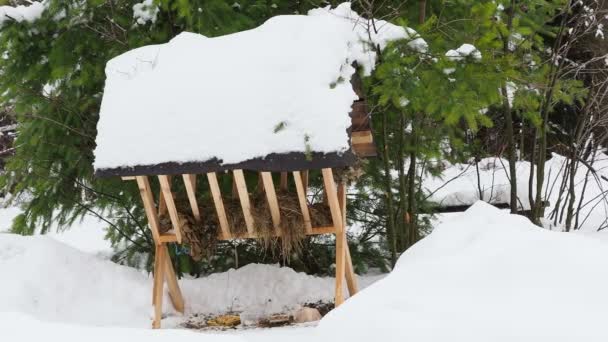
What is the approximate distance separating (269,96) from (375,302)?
2.03 metres

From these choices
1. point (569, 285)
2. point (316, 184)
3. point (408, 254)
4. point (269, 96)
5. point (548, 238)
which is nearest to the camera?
point (569, 285)

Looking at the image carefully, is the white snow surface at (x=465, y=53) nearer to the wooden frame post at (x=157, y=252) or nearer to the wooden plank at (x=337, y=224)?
the wooden plank at (x=337, y=224)

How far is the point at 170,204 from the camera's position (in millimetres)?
4898

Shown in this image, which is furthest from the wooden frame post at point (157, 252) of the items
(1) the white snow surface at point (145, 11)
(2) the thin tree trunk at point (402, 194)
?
(2) the thin tree trunk at point (402, 194)

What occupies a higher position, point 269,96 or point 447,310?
point 269,96

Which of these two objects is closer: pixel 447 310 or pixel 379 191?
pixel 447 310

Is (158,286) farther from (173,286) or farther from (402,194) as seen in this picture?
(402,194)

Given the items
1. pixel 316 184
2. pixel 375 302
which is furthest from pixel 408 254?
pixel 316 184

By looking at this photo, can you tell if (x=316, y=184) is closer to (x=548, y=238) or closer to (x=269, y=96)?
(x=269, y=96)

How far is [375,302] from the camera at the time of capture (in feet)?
9.48

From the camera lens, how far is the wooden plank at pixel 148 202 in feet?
16.0

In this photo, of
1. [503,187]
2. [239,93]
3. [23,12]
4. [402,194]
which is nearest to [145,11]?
[23,12]

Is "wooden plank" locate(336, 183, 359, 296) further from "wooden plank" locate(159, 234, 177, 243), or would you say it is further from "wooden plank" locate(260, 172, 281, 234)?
"wooden plank" locate(159, 234, 177, 243)

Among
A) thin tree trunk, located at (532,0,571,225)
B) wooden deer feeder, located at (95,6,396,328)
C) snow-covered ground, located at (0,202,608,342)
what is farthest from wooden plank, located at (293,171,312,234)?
thin tree trunk, located at (532,0,571,225)
